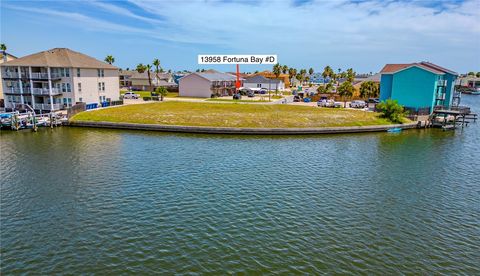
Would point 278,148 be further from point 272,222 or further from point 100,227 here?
point 100,227

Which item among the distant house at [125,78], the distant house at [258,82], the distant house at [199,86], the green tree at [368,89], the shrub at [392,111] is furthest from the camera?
the distant house at [125,78]

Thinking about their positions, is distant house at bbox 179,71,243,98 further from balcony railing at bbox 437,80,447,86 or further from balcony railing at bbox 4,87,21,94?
balcony railing at bbox 437,80,447,86

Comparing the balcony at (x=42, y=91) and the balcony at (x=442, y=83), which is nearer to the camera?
the balcony at (x=42, y=91)

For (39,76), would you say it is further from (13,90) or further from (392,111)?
(392,111)

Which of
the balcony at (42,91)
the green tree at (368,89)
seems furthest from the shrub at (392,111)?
the balcony at (42,91)

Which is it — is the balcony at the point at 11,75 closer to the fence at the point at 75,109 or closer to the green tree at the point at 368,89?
the fence at the point at 75,109

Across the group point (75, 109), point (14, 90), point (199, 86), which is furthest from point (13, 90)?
point (199, 86)

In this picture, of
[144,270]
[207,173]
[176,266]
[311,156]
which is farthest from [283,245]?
[311,156]
